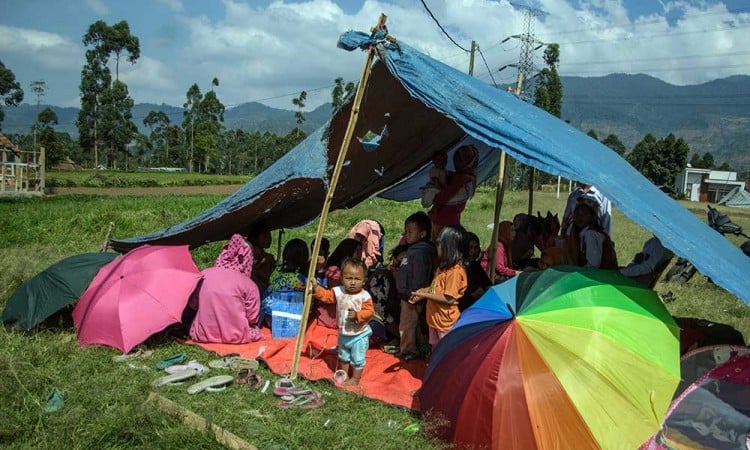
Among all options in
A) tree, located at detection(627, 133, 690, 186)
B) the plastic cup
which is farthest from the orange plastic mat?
tree, located at detection(627, 133, 690, 186)

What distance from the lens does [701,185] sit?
7138cm

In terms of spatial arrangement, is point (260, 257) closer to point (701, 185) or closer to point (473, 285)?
point (473, 285)

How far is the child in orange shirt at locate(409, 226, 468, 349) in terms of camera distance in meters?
4.75

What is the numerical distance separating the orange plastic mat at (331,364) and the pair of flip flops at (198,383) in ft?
1.73

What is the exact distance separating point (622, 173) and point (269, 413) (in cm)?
349

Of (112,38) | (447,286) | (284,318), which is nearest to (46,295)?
(284,318)

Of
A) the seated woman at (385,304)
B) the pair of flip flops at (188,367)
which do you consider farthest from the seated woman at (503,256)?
the pair of flip flops at (188,367)

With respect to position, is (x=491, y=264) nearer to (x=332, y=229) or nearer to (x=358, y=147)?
(x=358, y=147)

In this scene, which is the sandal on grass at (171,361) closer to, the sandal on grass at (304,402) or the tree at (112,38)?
the sandal on grass at (304,402)

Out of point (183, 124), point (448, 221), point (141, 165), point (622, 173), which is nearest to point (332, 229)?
point (448, 221)

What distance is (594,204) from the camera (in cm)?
610

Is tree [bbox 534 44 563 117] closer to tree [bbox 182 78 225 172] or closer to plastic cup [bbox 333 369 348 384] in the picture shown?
tree [bbox 182 78 225 172]

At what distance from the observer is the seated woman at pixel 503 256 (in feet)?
21.2

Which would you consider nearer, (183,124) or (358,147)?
(358,147)
